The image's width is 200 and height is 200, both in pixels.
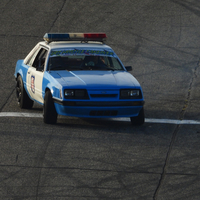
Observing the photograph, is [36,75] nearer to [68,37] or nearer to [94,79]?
[68,37]

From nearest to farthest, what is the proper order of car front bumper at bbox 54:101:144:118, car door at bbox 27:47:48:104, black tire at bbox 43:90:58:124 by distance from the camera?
car front bumper at bbox 54:101:144:118 → black tire at bbox 43:90:58:124 → car door at bbox 27:47:48:104

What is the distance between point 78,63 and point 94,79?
3.23ft

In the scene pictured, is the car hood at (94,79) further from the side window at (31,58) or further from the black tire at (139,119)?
the side window at (31,58)

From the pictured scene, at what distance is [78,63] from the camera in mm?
9727

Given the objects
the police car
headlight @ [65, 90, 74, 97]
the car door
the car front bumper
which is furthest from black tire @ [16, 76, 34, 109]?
headlight @ [65, 90, 74, 97]

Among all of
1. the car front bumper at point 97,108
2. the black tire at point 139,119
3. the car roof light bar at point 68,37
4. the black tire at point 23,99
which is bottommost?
the black tire at point 23,99

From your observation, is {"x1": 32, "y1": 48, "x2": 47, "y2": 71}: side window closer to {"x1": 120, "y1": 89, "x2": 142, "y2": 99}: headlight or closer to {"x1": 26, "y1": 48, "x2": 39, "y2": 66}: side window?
{"x1": 26, "y1": 48, "x2": 39, "y2": 66}: side window

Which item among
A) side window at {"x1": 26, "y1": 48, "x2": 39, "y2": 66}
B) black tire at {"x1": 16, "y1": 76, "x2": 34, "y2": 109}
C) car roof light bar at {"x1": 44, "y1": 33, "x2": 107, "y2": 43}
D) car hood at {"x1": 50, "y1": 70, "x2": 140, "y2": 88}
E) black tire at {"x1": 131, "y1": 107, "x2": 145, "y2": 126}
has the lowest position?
black tire at {"x1": 16, "y1": 76, "x2": 34, "y2": 109}

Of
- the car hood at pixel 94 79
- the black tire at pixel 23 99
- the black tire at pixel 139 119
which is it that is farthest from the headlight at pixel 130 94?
the black tire at pixel 23 99

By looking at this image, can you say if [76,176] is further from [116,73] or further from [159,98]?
[159,98]

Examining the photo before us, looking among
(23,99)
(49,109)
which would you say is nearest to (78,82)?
(49,109)

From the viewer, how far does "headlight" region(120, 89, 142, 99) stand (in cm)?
869

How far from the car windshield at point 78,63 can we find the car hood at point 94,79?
26 centimetres

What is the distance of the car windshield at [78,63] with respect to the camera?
9.62 metres
